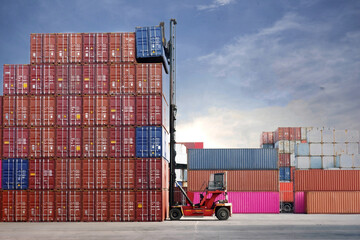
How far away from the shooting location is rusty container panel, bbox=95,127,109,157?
3916 cm

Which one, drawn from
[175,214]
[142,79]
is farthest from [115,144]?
[175,214]

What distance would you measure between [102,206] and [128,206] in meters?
2.06

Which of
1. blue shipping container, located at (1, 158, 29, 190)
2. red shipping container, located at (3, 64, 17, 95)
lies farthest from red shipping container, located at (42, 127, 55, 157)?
red shipping container, located at (3, 64, 17, 95)

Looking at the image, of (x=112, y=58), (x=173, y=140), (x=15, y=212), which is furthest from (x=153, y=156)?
(x=15, y=212)

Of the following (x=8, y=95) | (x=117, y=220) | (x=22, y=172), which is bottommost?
(x=117, y=220)

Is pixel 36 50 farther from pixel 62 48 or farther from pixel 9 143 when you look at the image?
pixel 9 143

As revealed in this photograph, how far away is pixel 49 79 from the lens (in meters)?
40.1

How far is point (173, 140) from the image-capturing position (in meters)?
41.7

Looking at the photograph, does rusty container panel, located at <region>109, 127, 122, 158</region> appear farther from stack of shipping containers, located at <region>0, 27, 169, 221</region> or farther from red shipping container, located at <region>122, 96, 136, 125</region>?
red shipping container, located at <region>122, 96, 136, 125</region>

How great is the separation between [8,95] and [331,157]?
38.8 m

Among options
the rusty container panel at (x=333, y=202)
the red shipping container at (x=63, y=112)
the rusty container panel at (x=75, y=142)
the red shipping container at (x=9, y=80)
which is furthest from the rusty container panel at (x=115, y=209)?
the rusty container panel at (x=333, y=202)

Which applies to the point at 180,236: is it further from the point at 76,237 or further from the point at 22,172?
the point at 22,172

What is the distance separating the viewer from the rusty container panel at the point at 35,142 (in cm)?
3956

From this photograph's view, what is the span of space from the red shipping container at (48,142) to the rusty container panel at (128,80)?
671 cm
